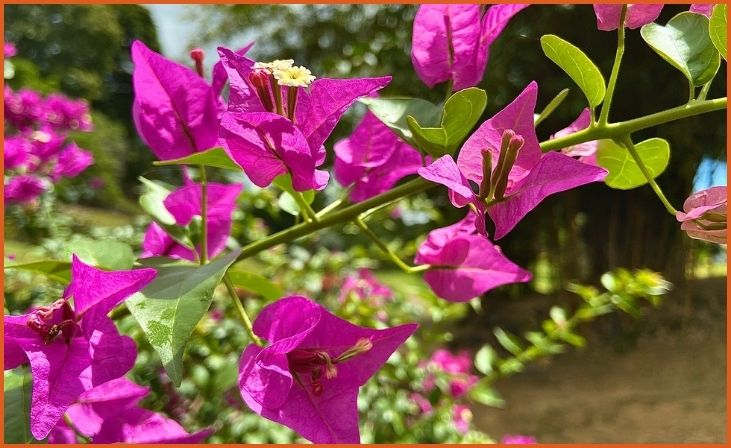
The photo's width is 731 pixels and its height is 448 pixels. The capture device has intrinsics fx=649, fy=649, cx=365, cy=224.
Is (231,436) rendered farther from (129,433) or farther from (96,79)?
(96,79)

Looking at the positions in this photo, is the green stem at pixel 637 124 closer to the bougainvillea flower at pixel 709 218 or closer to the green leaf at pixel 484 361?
the bougainvillea flower at pixel 709 218

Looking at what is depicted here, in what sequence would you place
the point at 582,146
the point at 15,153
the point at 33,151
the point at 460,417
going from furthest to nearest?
the point at 460,417, the point at 33,151, the point at 15,153, the point at 582,146

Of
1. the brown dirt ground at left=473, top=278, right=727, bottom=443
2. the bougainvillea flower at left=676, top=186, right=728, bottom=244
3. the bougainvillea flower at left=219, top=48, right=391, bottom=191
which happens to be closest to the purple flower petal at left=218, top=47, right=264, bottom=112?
the bougainvillea flower at left=219, top=48, right=391, bottom=191

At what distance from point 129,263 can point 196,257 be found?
49 millimetres

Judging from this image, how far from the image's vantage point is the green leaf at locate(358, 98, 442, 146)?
1.11ft

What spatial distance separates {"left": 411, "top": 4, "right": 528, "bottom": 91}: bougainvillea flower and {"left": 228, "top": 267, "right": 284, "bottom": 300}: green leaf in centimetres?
17

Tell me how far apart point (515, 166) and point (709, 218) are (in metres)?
0.10

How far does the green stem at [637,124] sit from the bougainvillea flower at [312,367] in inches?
4.6

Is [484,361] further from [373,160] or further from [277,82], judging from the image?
[277,82]

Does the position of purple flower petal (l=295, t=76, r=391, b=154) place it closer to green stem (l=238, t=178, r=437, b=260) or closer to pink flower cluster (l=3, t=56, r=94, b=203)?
green stem (l=238, t=178, r=437, b=260)

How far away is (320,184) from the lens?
301mm

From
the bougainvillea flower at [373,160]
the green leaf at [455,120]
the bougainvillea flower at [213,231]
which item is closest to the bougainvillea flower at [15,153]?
the bougainvillea flower at [213,231]

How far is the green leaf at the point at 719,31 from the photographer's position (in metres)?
0.29

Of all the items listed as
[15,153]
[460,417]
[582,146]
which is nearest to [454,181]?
[582,146]
